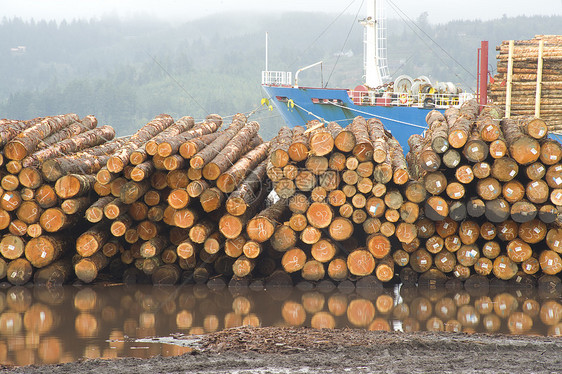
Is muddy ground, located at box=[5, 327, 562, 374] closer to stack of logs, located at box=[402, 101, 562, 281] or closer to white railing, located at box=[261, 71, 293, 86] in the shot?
stack of logs, located at box=[402, 101, 562, 281]

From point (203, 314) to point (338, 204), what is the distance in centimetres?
257

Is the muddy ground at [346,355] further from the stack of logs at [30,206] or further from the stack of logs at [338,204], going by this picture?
the stack of logs at [30,206]

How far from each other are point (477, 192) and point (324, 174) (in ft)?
7.29

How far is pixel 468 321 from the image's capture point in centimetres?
779

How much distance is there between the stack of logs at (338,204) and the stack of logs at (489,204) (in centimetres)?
47

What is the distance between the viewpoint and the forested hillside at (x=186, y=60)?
58.0m

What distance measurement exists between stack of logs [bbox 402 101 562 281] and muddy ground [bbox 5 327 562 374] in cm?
281

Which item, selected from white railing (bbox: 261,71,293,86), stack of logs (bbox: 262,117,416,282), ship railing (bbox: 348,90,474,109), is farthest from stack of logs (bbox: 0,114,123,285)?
white railing (bbox: 261,71,293,86)

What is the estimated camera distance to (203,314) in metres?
8.11

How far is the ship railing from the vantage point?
27.4m

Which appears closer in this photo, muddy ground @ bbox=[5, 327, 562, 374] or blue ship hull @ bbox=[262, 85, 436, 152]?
muddy ground @ bbox=[5, 327, 562, 374]

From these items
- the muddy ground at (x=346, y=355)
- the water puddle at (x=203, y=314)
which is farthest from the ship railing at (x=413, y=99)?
the muddy ground at (x=346, y=355)

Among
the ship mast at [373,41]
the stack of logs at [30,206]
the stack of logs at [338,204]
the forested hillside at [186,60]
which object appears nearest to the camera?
the stack of logs at [338,204]

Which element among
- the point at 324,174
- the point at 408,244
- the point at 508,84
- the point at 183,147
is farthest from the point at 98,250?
the point at 508,84
